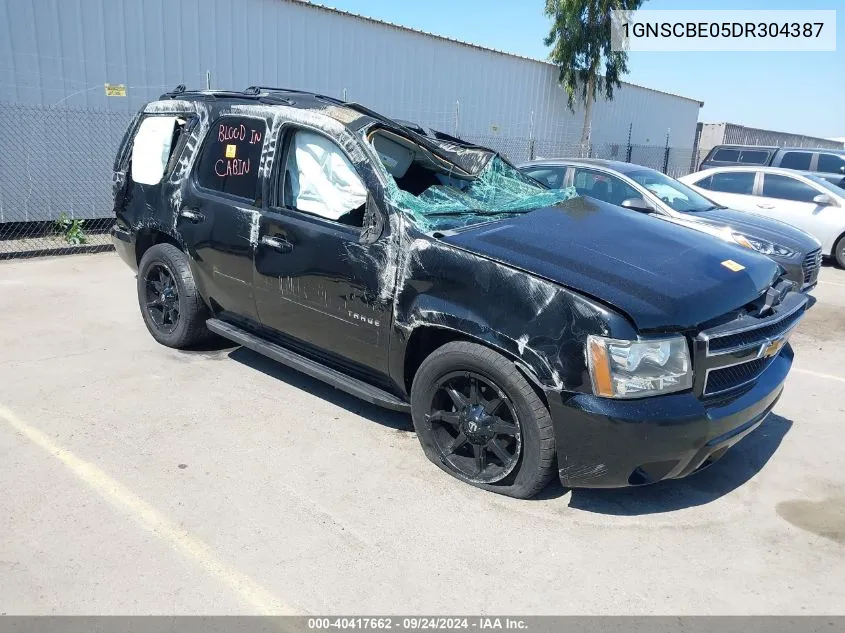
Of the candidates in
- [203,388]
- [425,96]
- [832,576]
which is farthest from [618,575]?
[425,96]

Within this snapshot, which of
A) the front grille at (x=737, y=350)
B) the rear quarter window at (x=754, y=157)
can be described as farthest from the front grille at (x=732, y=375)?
the rear quarter window at (x=754, y=157)

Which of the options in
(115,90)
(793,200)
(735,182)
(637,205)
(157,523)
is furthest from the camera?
(735,182)

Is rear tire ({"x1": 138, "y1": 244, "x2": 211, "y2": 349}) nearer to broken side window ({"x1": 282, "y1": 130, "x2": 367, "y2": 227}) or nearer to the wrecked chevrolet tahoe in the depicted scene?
the wrecked chevrolet tahoe

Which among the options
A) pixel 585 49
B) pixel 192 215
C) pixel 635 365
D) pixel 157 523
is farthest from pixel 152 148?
pixel 585 49

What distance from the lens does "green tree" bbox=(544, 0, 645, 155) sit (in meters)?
21.3

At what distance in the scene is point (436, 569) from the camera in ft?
9.70

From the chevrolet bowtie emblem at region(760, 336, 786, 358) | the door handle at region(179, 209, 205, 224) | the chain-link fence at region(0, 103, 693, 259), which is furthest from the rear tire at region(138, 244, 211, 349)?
the chain-link fence at region(0, 103, 693, 259)

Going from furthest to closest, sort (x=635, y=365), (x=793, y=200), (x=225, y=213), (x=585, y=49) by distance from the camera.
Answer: (x=585, y=49), (x=793, y=200), (x=225, y=213), (x=635, y=365)

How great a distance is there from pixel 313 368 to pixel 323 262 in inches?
27.3

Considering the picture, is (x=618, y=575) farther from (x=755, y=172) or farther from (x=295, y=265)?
(x=755, y=172)

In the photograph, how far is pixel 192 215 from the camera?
4.79 m

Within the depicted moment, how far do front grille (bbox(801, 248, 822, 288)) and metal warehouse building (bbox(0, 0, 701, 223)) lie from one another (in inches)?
353

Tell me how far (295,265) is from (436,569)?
2023 mm
